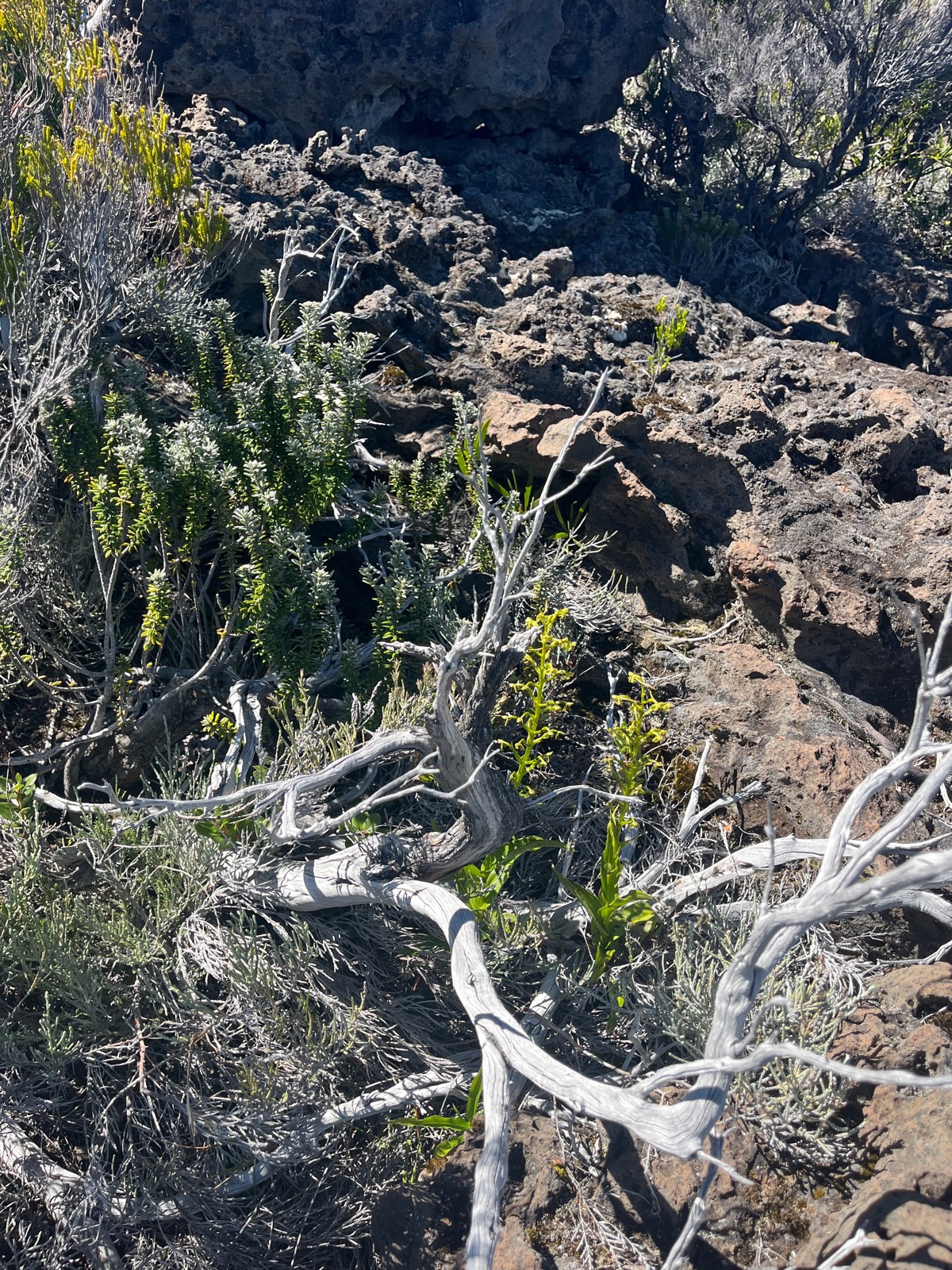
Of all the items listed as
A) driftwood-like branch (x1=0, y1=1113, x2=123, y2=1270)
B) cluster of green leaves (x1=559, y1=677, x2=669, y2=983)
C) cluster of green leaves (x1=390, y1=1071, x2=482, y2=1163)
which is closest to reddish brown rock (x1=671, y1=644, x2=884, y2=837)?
cluster of green leaves (x1=559, y1=677, x2=669, y2=983)

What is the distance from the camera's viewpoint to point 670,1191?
2.44 m

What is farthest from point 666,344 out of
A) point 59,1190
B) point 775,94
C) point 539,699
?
point 59,1190

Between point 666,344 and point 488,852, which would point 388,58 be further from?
point 488,852

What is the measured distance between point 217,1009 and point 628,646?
2051mm

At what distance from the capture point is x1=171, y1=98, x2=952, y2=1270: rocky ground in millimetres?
2426

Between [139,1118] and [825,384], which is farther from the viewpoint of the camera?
[825,384]

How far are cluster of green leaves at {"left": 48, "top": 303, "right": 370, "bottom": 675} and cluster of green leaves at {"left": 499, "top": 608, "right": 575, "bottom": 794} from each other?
773mm

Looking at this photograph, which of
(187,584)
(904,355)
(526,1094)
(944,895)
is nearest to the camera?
(526,1094)

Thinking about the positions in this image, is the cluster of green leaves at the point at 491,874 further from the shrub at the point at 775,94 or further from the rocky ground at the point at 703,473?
the shrub at the point at 775,94

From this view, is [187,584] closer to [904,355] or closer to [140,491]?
[140,491]

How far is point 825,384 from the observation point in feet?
13.2

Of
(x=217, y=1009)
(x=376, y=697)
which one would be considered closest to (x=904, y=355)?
(x=376, y=697)

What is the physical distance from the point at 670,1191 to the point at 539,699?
56.3 inches

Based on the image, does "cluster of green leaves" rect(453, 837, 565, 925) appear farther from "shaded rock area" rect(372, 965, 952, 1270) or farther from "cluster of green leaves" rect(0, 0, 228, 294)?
"cluster of green leaves" rect(0, 0, 228, 294)
